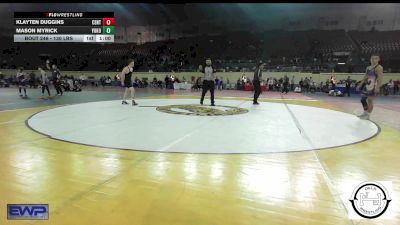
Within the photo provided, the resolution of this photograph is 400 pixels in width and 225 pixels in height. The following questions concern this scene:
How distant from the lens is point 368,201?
242 cm

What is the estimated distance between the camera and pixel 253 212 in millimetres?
2553

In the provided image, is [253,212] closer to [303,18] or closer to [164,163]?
[164,163]

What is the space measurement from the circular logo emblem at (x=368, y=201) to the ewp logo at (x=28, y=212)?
2.34 meters

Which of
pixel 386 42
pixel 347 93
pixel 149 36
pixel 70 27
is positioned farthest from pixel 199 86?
pixel 70 27

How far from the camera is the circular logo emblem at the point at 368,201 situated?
94.0 inches

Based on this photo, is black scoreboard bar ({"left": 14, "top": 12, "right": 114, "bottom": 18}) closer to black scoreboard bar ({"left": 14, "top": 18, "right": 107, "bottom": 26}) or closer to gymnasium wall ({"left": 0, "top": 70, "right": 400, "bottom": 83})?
black scoreboard bar ({"left": 14, "top": 18, "right": 107, "bottom": 26})

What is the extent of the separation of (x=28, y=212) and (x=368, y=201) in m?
2.61

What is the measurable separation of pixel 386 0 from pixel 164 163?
279 centimetres

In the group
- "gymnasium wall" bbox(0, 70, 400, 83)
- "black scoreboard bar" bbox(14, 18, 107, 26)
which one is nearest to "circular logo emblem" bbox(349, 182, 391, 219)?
"black scoreboard bar" bbox(14, 18, 107, 26)

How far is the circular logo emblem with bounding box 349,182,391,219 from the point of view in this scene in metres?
2.39

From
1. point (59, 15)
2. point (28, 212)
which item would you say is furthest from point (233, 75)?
point (28, 212)
